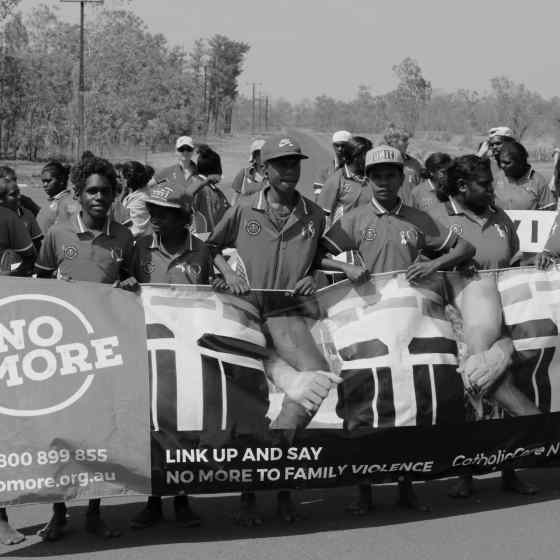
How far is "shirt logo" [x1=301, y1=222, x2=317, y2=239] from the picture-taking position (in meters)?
6.59

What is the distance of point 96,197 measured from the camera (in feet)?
21.0

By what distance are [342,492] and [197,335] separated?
154cm

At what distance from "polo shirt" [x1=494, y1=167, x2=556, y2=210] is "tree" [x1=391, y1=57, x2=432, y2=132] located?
201 ft

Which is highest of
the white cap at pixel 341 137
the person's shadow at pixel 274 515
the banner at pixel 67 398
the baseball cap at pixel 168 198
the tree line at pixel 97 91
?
the tree line at pixel 97 91

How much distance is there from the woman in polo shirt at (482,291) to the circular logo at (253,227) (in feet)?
3.99

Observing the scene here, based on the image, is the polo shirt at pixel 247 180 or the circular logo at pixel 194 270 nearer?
the circular logo at pixel 194 270

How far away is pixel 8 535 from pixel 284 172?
2581mm

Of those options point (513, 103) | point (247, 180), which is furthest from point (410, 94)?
point (247, 180)

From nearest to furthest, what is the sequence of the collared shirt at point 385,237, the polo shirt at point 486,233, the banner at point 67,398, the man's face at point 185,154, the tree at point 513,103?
the banner at point 67,398
the collared shirt at point 385,237
the polo shirt at point 486,233
the man's face at point 185,154
the tree at point 513,103

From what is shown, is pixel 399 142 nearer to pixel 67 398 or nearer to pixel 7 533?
pixel 67 398

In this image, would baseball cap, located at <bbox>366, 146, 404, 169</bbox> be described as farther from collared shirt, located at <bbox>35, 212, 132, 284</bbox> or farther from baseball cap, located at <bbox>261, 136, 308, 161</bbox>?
collared shirt, located at <bbox>35, 212, 132, 284</bbox>

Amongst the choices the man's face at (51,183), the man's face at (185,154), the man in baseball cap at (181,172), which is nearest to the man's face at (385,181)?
the man's face at (51,183)

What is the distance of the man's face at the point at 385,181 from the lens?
22.1 feet

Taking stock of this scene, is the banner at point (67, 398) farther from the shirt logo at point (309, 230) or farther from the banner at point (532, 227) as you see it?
the banner at point (532, 227)
